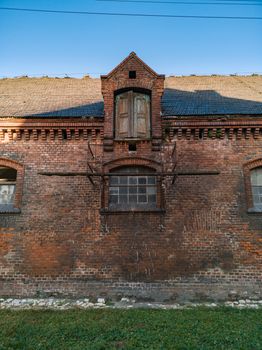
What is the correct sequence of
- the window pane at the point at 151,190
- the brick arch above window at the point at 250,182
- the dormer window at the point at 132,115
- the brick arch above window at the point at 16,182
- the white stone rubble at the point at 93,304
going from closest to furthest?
the white stone rubble at the point at 93,304
the brick arch above window at the point at 250,182
the brick arch above window at the point at 16,182
the window pane at the point at 151,190
the dormer window at the point at 132,115

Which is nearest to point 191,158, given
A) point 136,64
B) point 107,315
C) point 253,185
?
point 253,185

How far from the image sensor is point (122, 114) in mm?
10719

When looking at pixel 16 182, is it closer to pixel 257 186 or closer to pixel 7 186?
pixel 7 186

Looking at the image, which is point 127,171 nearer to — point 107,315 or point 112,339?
point 107,315

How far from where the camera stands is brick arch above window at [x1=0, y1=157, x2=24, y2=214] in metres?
9.84

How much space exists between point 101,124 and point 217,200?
15.3 feet

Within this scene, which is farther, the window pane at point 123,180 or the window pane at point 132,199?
the window pane at point 123,180

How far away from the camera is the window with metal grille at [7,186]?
398 inches

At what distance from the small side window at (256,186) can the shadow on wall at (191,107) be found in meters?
2.10

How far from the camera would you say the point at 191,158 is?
1021 cm

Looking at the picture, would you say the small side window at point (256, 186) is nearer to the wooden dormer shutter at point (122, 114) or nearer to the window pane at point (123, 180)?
the window pane at point (123, 180)

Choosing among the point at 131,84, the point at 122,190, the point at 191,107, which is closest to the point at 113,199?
the point at 122,190

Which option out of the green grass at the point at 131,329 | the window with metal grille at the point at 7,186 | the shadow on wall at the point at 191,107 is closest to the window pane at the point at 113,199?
the shadow on wall at the point at 191,107

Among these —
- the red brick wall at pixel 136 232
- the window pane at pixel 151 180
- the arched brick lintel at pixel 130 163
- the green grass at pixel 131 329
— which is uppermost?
the arched brick lintel at pixel 130 163
